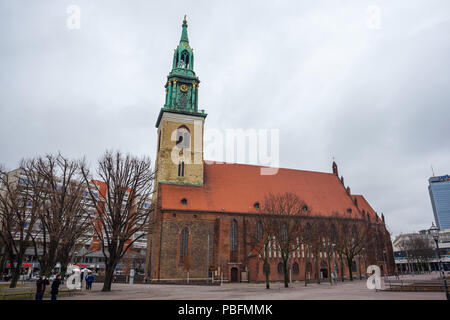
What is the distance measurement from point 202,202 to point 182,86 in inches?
718

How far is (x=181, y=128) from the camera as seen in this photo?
1903 inches

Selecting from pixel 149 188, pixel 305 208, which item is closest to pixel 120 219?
pixel 149 188

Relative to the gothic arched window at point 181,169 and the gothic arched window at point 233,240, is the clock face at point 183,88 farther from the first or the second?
the gothic arched window at point 233,240

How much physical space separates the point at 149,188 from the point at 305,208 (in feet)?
92.9

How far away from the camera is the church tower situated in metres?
46.5

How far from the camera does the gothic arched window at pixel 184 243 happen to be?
41156 millimetres

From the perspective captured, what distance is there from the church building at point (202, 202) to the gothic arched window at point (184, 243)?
13cm

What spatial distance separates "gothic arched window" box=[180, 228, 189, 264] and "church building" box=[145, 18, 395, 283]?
0.42 ft

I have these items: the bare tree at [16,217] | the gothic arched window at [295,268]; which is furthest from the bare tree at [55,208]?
the gothic arched window at [295,268]

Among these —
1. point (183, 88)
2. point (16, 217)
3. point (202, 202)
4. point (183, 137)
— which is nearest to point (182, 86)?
point (183, 88)

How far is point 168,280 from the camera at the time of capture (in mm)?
39281

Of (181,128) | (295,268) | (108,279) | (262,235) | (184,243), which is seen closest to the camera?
(108,279)

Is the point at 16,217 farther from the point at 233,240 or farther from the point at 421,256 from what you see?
the point at 421,256
